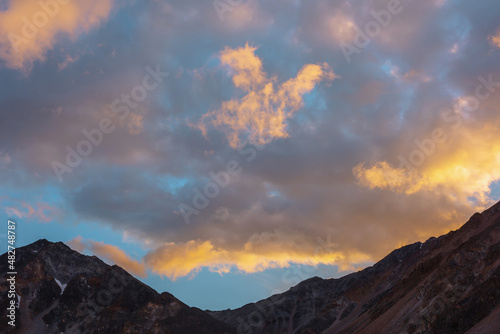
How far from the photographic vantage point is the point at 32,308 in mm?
144500

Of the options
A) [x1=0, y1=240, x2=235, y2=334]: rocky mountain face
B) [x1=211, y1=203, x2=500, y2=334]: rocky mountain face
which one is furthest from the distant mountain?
[x1=0, y1=240, x2=235, y2=334]: rocky mountain face

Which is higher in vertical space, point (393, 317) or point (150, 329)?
point (150, 329)

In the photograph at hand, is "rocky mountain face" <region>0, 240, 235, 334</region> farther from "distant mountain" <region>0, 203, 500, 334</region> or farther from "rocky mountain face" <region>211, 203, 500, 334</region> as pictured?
"rocky mountain face" <region>211, 203, 500, 334</region>

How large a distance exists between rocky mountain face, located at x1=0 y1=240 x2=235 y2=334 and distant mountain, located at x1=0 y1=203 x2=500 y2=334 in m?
0.37

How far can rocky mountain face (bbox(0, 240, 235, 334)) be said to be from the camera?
453ft

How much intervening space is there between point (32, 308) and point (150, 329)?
49.8 metres

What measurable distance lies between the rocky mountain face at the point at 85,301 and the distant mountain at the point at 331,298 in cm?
37

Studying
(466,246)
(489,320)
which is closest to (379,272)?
(466,246)

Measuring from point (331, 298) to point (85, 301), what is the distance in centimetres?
11762

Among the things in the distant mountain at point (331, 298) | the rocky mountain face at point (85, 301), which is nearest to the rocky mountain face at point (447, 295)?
the distant mountain at point (331, 298)

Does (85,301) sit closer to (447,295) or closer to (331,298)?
(331,298)

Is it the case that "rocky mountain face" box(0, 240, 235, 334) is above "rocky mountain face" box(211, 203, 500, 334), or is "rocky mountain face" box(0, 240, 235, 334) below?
above

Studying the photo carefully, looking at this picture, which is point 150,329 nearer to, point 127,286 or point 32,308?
point 127,286

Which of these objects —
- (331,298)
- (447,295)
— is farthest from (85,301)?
(447,295)
